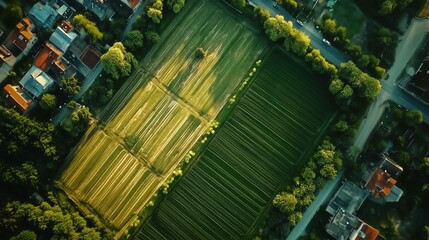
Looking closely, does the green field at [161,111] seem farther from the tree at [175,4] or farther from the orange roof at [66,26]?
the orange roof at [66,26]

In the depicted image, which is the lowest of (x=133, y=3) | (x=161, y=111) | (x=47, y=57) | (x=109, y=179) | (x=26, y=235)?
(x=26, y=235)

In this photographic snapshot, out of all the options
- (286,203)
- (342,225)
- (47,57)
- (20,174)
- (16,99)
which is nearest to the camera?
(286,203)

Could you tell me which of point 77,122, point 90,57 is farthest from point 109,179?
point 90,57

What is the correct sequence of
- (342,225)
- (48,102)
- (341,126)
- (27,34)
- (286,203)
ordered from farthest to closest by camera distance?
(27,34)
(48,102)
(341,126)
(342,225)
(286,203)

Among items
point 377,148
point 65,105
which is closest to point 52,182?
point 65,105

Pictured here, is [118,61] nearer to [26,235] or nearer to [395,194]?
[26,235]

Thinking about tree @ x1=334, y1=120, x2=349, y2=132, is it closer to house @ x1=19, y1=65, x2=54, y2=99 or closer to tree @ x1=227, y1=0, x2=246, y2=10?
tree @ x1=227, y1=0, x2=246, y2=10
